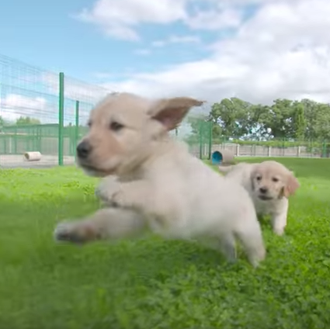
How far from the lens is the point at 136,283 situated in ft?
2.79

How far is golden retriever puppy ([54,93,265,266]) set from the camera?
0.84 meters

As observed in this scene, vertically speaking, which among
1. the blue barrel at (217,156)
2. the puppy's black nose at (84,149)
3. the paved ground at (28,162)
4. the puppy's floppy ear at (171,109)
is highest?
the puppy's floppy ear at (171,109)

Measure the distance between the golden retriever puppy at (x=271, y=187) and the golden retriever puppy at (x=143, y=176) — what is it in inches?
32.3

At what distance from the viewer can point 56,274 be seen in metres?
0.70

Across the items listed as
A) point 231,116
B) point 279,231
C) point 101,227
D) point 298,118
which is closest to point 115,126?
point 101,227

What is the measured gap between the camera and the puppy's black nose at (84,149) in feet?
2.75

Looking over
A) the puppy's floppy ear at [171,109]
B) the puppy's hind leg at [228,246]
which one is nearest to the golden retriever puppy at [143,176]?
the puppy's floppy ear at [171,109]

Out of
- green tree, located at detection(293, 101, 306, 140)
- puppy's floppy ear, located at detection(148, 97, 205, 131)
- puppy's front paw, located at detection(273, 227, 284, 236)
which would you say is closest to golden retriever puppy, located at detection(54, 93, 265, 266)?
puppy's floppy ear, located at detection(148, 97, 205, 131)

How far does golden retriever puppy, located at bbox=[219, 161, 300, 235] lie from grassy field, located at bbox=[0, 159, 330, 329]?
0.40 meters

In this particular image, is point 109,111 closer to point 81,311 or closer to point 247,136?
point 81,311

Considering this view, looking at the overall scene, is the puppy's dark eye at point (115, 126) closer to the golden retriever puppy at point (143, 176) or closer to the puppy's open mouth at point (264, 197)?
the golden retriever puppy at point (143, 176)

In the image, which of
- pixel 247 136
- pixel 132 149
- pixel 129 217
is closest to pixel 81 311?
pixel 129 217

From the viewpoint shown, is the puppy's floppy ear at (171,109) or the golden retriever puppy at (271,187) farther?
the golden retriever puppy at (271,187)

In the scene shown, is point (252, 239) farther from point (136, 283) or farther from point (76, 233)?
point (76, 233)
